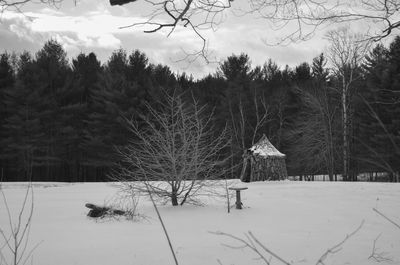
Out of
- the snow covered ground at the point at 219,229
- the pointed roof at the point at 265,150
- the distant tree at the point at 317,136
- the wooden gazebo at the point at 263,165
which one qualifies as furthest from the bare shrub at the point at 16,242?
the distant tree at the point at 317,136

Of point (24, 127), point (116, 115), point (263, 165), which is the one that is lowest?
point (263, 165)

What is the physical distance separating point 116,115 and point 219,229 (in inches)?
824

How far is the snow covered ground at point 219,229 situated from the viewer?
205 inches

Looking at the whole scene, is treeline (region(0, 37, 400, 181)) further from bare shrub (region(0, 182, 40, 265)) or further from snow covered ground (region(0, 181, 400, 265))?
bare shrub (region(0, 182, 40, 265))

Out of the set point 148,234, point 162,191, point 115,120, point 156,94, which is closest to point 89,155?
point 115,120

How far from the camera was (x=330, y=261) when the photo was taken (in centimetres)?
513

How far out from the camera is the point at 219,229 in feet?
22.0

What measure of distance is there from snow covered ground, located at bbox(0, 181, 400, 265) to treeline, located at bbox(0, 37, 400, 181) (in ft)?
44.5

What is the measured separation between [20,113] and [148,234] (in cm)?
2245

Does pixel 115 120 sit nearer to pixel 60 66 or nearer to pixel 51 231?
pixel 60 66

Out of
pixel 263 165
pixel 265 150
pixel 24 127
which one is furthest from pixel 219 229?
pixel 24 127

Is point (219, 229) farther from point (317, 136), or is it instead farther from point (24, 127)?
point (24, 127)

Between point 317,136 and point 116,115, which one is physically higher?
point 116,115

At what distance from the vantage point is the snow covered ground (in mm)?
5219
